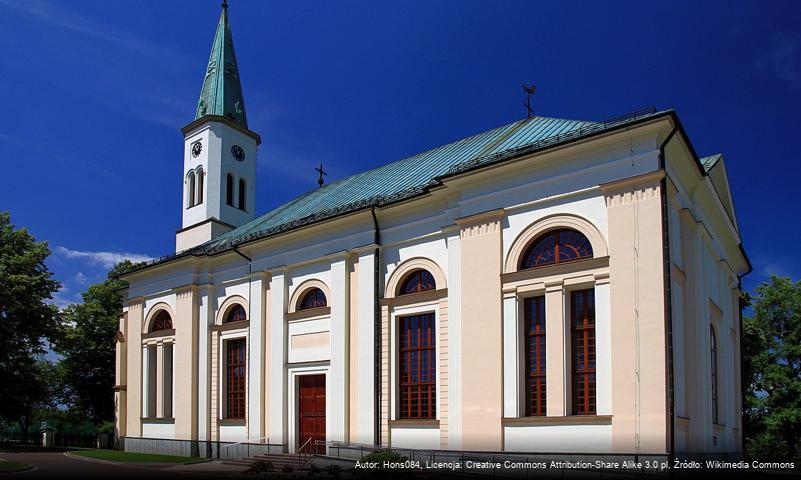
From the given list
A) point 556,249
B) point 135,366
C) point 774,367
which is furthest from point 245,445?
point 774,367

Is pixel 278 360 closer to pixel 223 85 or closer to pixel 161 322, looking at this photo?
pixel 161 322

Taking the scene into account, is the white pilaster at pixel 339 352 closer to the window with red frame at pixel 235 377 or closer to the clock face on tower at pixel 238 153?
the window with red frame at pixel 235 377

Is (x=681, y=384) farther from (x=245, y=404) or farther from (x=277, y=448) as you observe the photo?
(x=245, y=404)

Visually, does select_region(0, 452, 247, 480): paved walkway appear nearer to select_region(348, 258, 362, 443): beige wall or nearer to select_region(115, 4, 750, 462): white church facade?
select_region(115, 4, 750, 462): white church facade

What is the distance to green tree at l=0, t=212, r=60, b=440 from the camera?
34188 mm

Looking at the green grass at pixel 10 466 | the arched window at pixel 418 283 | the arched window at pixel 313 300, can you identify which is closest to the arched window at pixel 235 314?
the arched window at pixel 313 300

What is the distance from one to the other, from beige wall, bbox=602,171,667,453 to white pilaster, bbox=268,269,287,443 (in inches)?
505

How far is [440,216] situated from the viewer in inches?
882

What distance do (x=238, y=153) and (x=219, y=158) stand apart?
4.37ft

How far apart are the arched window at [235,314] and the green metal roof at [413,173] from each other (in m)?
2.54

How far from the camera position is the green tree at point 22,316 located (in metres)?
34.2

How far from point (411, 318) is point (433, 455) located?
445cm

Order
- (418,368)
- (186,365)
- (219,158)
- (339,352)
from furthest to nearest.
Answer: (219,158)
(186,365)
(339,352)
(418,368)

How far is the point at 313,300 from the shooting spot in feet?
85.8
